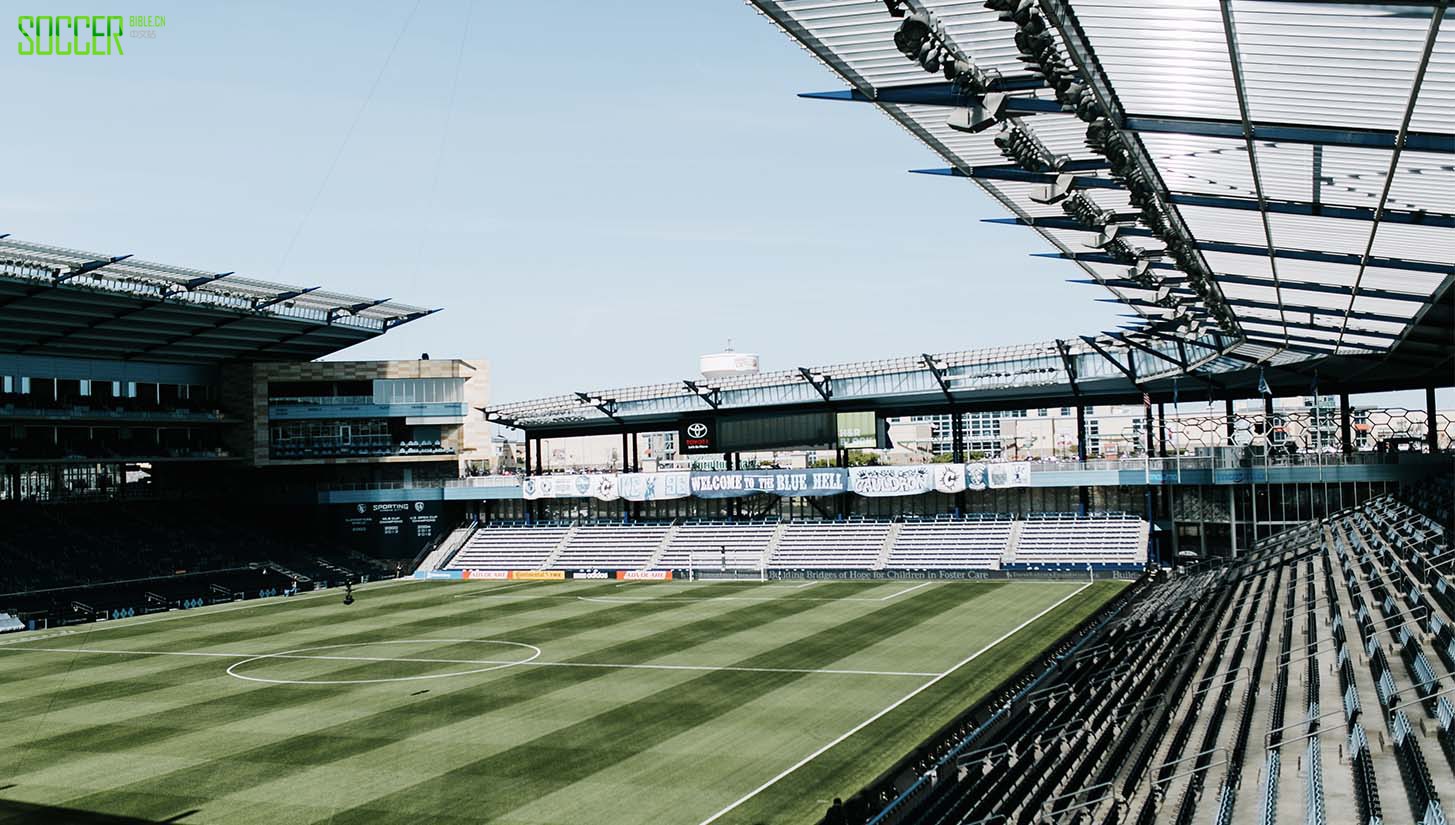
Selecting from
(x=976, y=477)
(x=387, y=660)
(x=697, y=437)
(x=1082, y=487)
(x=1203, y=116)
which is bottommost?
(x=387, y=660)

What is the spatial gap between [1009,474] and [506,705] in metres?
41.9

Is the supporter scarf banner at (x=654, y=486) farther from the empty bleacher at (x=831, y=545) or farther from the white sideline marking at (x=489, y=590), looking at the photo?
the white sideline marking at (x=489, y=590)

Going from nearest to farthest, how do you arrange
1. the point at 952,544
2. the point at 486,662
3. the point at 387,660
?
the point at 486,662 < the point at 387,660 < the point at 952,544

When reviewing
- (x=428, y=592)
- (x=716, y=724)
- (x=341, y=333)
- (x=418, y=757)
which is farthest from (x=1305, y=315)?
(x=341, y=333)

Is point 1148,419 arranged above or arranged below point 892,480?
above

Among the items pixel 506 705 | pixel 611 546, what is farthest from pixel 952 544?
pixel 506 705

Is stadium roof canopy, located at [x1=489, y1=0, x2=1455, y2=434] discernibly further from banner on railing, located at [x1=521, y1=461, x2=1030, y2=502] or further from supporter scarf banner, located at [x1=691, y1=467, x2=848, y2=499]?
supporter scarf banner, located at [x1=691, y1=467, x2=848, y2=499]

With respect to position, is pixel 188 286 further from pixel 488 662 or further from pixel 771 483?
pixel 771 483

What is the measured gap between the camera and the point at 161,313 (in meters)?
65.4

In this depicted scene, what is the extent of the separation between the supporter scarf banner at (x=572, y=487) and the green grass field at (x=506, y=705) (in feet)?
71.5

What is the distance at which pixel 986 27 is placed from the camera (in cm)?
1841

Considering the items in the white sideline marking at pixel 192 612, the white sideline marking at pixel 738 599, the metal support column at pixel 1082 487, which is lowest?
the white sideline marking at pixel 192 612

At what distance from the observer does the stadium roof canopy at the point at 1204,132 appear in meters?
16.1

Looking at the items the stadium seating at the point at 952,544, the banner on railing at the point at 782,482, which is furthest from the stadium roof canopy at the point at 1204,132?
the banner on railing at the point at 782,482
